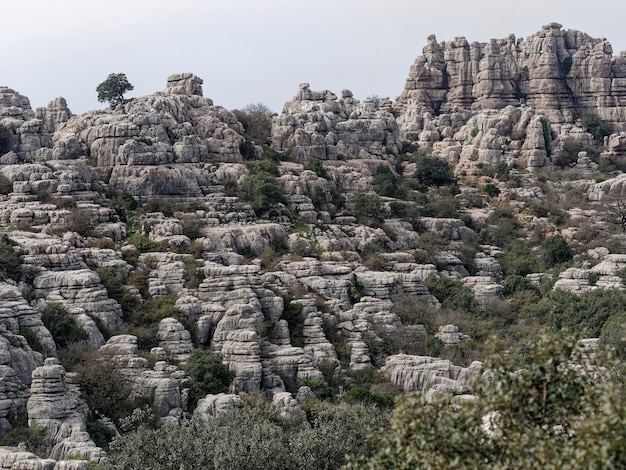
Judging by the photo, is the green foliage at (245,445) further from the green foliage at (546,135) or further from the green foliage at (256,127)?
the green foliage at (546,135)

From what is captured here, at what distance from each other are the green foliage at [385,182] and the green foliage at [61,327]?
88.5ft

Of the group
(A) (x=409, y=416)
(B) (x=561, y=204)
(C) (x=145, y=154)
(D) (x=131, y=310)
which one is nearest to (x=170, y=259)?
(D) (x=131, y=310)

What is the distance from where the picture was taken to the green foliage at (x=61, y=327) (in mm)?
41406

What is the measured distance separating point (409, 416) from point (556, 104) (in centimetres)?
7802

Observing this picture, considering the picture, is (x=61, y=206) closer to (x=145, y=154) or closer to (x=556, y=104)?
(x=145, y=154)

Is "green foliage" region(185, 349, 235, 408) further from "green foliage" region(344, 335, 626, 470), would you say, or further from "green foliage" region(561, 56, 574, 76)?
"green foliage" region(561, 56, 574, 76)

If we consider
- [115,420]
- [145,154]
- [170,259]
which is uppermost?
[145,154]

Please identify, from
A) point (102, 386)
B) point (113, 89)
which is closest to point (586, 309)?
point (102, 386)

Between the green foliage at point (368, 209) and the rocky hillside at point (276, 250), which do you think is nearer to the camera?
the rocky hillside at point (276, 250)

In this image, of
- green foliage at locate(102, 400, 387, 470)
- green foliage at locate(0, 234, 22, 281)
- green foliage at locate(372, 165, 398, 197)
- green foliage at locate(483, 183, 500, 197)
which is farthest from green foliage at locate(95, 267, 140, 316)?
green foliage at locate(483, 183, 500, 197)

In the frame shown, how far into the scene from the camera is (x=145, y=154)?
58594 millimetres

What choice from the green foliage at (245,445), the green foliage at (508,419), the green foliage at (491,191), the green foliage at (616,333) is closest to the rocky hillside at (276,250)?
the green foliage at (616,333)

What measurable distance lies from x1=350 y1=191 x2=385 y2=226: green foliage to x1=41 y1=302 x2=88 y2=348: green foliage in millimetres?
21500

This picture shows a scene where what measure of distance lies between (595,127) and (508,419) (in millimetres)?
74215
